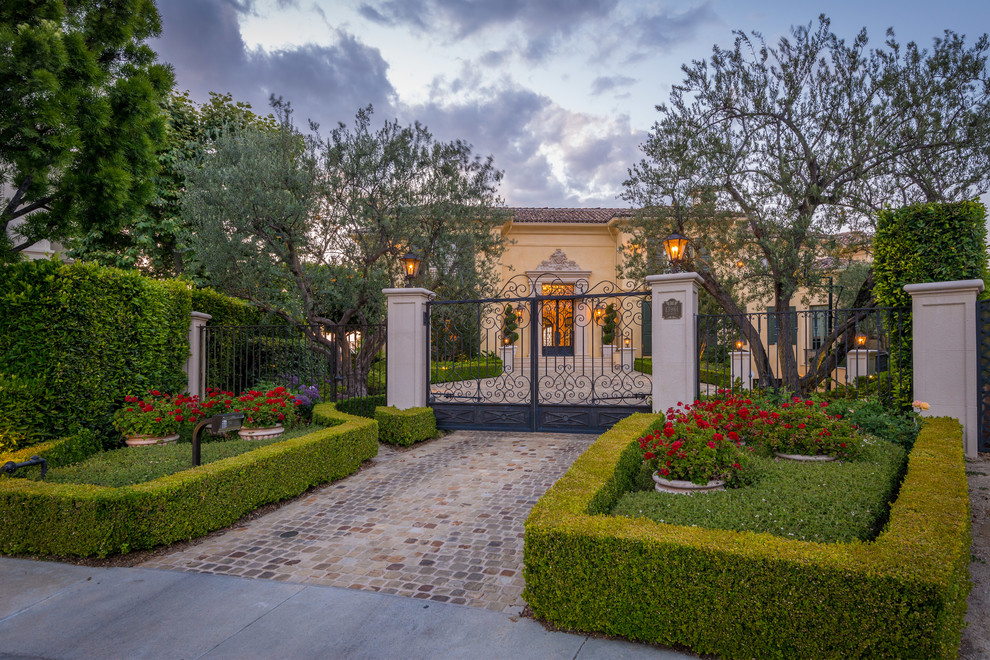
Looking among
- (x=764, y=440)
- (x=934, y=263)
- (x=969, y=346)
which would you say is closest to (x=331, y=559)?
(x=764, y=440)

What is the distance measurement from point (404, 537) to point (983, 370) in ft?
23.6

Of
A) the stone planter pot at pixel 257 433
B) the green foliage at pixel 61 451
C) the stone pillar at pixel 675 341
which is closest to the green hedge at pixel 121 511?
the green foliage at pixel 61 451

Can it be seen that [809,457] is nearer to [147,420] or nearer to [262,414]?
[262,414]

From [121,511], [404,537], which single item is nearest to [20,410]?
[121,511]

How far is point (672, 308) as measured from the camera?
301 inches

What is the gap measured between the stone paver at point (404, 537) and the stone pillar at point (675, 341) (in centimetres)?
204

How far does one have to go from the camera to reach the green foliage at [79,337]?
5.96m

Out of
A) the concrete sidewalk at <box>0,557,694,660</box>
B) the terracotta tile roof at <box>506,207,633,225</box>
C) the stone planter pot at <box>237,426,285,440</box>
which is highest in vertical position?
the terracotta tile roof at <box>506,207,633,225</box>

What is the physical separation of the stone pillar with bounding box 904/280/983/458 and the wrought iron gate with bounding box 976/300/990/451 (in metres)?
0.04

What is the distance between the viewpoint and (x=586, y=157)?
1496 cm

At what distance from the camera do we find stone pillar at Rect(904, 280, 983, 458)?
6055 mm

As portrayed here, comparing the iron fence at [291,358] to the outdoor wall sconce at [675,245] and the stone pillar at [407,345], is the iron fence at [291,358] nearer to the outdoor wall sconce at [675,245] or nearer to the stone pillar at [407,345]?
the stone pillar at [407,345]

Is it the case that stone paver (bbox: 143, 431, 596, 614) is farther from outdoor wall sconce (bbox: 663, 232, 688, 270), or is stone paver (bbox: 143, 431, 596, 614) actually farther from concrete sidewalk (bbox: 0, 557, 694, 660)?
outdoor wall sconce (bbox: 663, 232, 688, 270)

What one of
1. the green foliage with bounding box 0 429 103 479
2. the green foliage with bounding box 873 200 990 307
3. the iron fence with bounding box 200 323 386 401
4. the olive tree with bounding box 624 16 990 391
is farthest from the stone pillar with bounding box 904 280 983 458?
the green foliage with bounding box 0 429 103 479
